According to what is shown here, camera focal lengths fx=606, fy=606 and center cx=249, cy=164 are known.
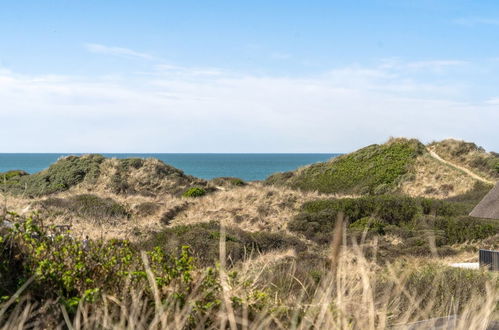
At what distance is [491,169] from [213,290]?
38407 millimetres

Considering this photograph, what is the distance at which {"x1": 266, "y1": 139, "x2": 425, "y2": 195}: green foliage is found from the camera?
40125 millimetres

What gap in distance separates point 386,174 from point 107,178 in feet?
59.9

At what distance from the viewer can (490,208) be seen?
13039 millimetres

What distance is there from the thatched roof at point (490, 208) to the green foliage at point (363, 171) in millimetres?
25498

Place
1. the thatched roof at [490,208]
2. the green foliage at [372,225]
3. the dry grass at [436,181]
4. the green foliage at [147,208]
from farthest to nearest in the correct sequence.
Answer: the dry grass at [436,181]
the green foliage at [147,208]
the green foliage at [372,225]
the thatched roof at [490,208]

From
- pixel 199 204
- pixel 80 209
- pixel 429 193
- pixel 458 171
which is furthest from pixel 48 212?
pixel 458 171

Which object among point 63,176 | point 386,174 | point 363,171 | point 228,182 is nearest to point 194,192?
point 228,182

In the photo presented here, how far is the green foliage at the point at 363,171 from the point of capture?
40.1 meters

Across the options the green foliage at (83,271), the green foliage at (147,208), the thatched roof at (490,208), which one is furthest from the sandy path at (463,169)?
the green foliage at (83,271)

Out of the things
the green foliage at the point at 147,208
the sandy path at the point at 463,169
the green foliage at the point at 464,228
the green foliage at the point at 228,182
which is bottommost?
the green foliage at the point at 464,228

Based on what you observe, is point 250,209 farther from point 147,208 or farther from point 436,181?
point 436,181

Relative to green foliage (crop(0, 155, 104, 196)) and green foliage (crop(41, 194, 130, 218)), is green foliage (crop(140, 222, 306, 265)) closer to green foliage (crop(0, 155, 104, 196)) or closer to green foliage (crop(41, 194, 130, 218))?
green foliage (crop(41, 194, 130, 218))

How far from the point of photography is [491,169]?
4012 cm

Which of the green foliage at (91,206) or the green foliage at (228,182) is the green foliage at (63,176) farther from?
the green foliage at (91,206)
